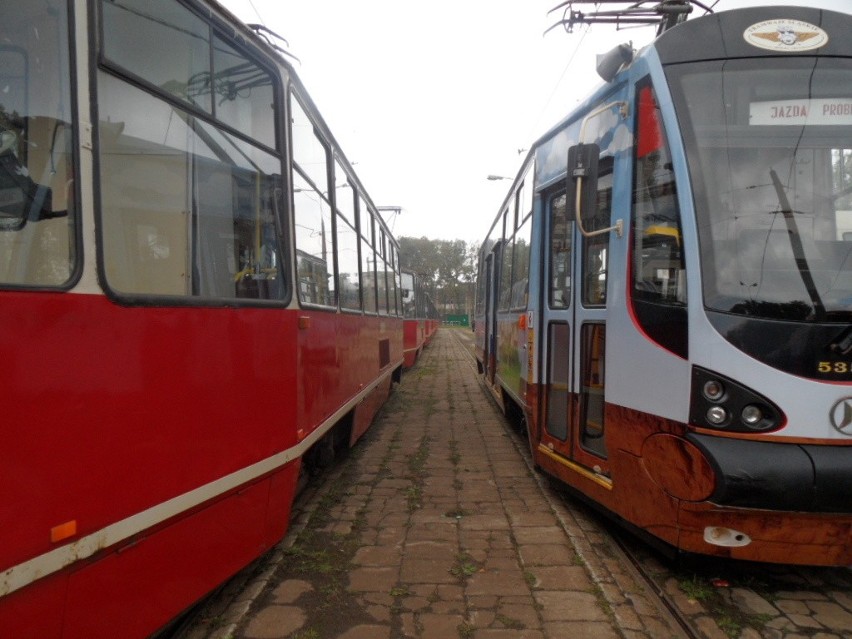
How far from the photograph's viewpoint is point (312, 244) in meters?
4.15

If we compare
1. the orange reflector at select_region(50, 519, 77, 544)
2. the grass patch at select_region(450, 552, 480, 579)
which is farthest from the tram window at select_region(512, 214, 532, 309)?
the orange reflector at select_region(50, 519, 77, 544)

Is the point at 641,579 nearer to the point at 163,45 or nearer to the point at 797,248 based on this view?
the point at 797,248

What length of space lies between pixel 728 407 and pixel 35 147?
10.2 ft

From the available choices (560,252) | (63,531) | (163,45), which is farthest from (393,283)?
(63,531)

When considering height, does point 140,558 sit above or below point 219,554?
above

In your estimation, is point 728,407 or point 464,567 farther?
point 464,567

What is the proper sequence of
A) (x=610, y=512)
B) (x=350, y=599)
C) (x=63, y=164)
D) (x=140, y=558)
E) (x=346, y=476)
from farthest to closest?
(x=346, y=476) → (x=610, y=512) → (x=350, y=599) → (x=140, y=558) → (x=63, y=164)

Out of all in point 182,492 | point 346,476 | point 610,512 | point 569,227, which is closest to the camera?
point 182,492

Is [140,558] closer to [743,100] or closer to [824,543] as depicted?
[824,543]

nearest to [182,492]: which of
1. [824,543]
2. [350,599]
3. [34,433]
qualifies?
[34,433]

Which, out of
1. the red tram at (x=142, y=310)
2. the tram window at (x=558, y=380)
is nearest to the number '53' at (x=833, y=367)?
the tram window at (x=558, y=380)

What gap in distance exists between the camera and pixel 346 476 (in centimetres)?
566

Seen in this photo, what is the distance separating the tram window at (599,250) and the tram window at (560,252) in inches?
10.2

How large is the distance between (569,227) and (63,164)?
3.42 metres
